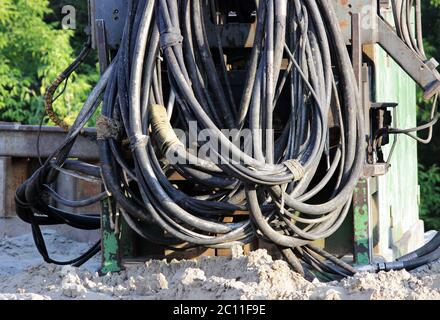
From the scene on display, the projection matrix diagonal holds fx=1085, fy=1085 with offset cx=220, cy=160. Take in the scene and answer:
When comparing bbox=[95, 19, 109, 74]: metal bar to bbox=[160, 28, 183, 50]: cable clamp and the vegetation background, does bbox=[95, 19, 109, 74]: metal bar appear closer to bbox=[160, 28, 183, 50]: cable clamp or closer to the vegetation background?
bbox=[160, 28, 183, 50]: cable clamp

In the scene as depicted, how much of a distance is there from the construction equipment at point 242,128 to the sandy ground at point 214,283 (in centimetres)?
15

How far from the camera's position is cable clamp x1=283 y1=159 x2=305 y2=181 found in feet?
16.9

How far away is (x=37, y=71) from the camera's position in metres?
12.5

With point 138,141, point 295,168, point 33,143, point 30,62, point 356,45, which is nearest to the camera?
point 295,168

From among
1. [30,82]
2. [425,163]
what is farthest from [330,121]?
[425,163]

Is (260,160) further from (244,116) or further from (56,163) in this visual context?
(56,163)

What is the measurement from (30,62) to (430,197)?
203 inches

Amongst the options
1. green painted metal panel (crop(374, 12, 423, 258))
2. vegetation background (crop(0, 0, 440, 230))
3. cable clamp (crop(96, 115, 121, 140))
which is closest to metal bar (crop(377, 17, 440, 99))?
green painted metal panel (crop(374, 12, 423, 258))

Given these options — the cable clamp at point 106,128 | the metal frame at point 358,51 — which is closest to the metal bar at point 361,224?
the metal frame at point 358,51

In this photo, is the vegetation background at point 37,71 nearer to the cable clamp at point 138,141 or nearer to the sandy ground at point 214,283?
the sandy ground at point 214,283

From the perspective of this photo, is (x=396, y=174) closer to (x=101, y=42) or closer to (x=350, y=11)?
(x=350, y=11)

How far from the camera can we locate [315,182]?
5.86m

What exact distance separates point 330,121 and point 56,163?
4.97 feet

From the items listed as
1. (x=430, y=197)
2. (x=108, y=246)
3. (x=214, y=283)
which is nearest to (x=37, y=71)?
(x=430, y=197)
